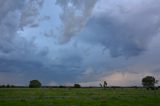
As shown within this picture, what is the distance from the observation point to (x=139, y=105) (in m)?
49.9

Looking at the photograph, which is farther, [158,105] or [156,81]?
[156,81]

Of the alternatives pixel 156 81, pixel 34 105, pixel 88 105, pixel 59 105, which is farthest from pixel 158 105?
pixel 156 81

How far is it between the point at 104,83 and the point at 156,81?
35.5m

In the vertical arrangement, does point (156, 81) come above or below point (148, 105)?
above

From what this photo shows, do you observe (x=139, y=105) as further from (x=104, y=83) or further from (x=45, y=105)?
(x=104, y=83)

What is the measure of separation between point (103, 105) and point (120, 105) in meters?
2.54

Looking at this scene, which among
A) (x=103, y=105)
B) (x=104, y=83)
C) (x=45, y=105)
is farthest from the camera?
(x=104, y=83)

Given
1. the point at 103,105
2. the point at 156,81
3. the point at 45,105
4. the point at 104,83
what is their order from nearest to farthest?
the point at 45,105 < the point at 103,105 < the point at 104,83 < the point at 156,81

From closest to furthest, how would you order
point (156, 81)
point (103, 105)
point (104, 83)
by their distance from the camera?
point (103, 105), point (104, 83), point (156, 81)

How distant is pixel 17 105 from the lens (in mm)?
47188

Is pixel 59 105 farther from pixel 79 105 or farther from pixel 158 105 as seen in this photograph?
pixel 158 105

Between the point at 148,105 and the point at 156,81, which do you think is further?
the point at 156,81

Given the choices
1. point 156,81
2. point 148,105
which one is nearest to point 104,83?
point 156,81

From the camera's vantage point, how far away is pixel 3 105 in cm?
4631
